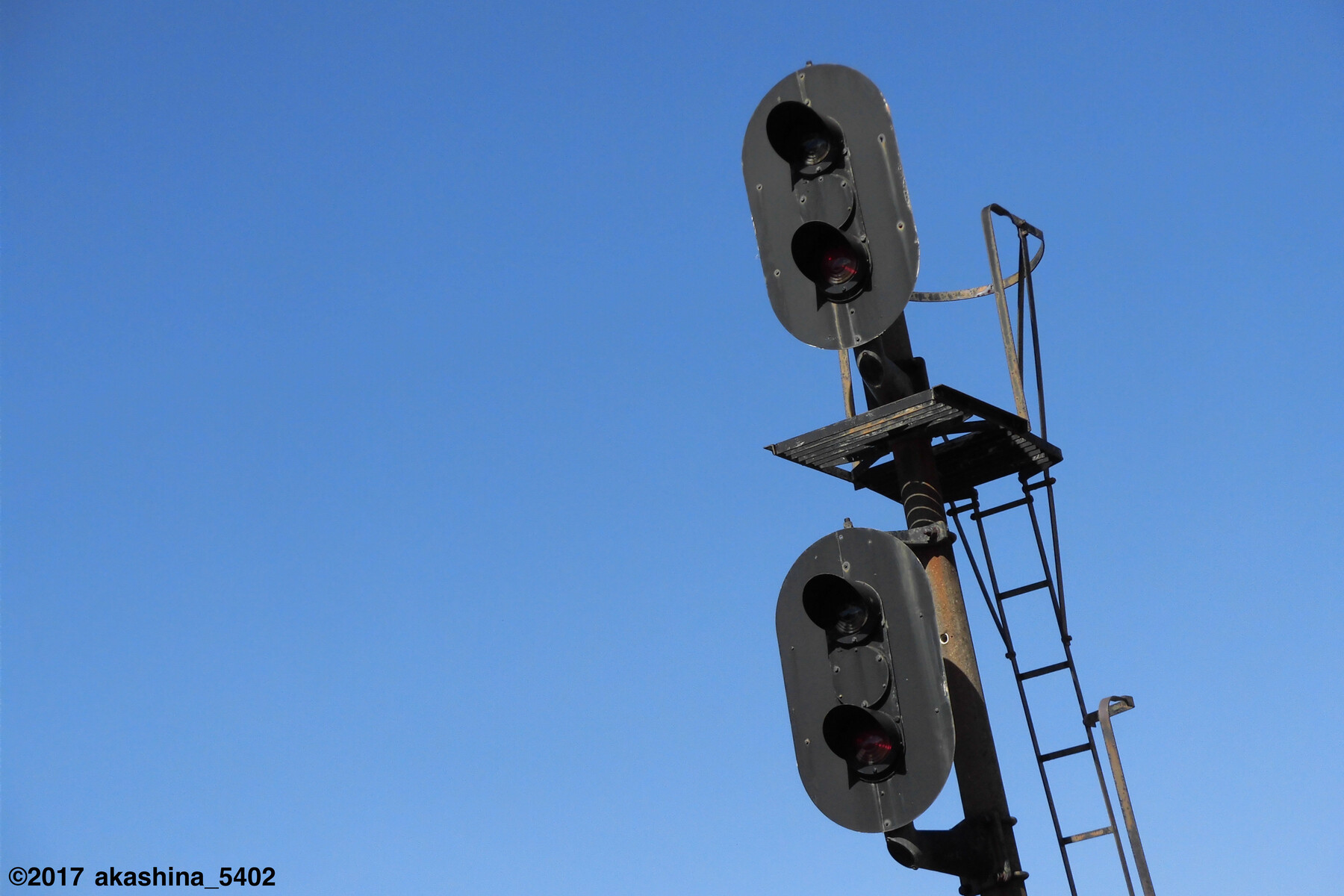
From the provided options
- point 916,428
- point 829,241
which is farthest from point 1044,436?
point 829,241

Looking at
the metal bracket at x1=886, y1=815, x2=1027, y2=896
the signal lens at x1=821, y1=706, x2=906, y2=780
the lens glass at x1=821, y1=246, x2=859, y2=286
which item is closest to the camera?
the signal lens at x1=821, y1=706, x2=906, y2=780

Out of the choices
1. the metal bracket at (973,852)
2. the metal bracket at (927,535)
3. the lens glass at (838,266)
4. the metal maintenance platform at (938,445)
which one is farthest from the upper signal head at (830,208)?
the metal bracket at (973,852)

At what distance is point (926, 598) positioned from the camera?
566 cm

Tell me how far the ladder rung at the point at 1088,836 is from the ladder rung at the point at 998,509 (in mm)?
1844

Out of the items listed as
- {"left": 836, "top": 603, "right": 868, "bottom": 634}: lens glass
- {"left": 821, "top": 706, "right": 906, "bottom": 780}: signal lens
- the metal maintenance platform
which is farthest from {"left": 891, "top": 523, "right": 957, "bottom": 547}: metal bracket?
{"left": 821, "top": 706, "right": 906, "bottom": 780}: signal lens

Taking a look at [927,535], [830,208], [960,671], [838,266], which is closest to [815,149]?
[830,208]

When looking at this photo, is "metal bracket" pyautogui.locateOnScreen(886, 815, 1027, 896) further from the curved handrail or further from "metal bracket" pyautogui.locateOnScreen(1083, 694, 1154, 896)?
the curved handrail

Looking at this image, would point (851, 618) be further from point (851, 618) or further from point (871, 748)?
point (871, 748)

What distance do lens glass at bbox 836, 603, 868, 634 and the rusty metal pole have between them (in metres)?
0.46

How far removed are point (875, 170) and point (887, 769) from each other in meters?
2.62

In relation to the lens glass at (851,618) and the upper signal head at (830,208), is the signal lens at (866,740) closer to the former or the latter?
the lens glass at (851,618)

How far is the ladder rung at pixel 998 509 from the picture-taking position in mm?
8031

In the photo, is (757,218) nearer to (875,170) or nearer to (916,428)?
(875,170)

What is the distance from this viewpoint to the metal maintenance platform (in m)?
6.65
